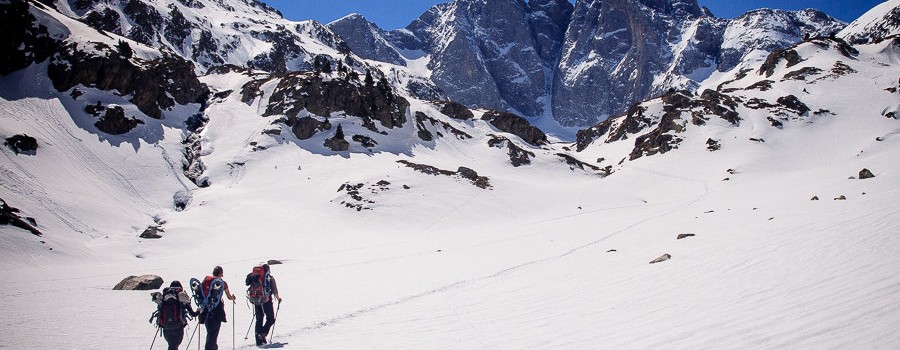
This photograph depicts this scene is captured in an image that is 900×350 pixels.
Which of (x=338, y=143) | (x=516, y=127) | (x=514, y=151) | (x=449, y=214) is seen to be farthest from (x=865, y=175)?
(x=516, y=127)

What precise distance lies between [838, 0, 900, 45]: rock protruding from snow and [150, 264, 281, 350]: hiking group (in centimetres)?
20166

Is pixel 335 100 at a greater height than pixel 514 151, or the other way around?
pixel 335 100

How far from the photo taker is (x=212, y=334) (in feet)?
33.9

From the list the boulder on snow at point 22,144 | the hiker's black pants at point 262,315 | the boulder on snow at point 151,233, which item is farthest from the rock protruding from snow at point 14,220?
the hiker's black pants at point 262,315

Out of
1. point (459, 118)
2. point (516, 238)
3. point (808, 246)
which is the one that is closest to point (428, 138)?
point (459, 118)

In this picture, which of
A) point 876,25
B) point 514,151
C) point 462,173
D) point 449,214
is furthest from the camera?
point 876,25

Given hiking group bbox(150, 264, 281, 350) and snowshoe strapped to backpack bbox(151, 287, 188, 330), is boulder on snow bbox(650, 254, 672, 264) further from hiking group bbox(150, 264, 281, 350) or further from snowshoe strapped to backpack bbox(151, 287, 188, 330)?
snowshoe strapped to backpack bbox(151, 287, 188, 330)

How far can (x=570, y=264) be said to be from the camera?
19109mm

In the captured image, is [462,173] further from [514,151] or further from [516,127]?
[516,127]

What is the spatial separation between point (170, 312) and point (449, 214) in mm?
38733

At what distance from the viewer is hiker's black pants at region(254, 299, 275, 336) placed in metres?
11.3

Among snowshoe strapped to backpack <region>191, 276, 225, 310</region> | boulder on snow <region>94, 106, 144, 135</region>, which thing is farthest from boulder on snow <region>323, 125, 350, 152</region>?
snowshoe strapped to backpack <region>191, 276, 225, 310</region>

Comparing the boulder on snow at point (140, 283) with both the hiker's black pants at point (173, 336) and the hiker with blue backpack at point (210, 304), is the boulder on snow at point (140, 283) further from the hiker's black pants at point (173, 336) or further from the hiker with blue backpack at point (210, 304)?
the hiker's black pants at point (173, 336)

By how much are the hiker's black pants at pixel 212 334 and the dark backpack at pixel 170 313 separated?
0.68 m
